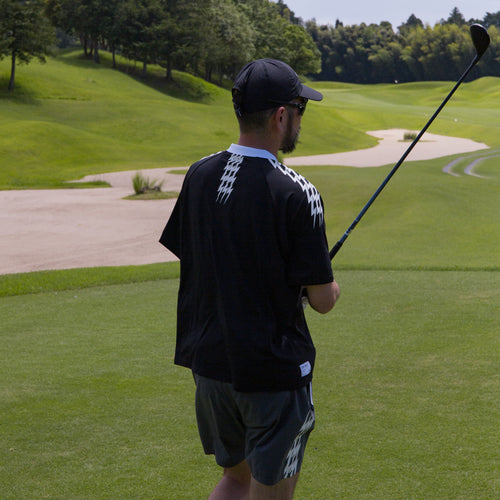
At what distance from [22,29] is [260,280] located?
131ft

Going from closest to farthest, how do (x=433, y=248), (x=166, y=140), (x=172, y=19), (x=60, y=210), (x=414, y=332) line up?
(x=414, y=332), (x=433, y=248), (x=60, y=210), (x=166, y=140), (x=172, y=19)

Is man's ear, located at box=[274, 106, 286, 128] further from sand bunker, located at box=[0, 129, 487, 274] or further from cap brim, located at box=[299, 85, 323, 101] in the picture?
sand bunker, located at box=[0, 129, 487, 274]

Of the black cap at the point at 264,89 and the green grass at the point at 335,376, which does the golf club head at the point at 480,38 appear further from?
the green grass at the point at 335,376

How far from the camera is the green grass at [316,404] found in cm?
284

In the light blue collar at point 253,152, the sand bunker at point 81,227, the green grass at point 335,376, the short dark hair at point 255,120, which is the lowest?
the sand bunker at point 81,227

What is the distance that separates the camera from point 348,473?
2861mm

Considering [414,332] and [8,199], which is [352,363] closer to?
[414,332]

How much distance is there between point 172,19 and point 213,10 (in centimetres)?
406

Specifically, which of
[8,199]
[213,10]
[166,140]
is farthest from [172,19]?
[8,199]

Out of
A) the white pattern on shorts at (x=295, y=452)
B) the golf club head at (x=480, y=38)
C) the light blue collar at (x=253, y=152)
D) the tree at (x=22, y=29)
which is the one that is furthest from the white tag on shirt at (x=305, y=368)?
the tree at (x=22, y=29)

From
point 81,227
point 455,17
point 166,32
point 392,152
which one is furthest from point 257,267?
point 455,17

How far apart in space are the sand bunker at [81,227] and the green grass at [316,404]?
503 centimetres

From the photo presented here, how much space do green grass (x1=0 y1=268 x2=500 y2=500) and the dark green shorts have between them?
2.57 feet

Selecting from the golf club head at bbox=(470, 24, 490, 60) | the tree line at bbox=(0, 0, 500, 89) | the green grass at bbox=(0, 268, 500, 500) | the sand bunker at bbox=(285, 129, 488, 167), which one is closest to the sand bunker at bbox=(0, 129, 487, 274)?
the green grass at bbox=(0, 268, 500, 500)
